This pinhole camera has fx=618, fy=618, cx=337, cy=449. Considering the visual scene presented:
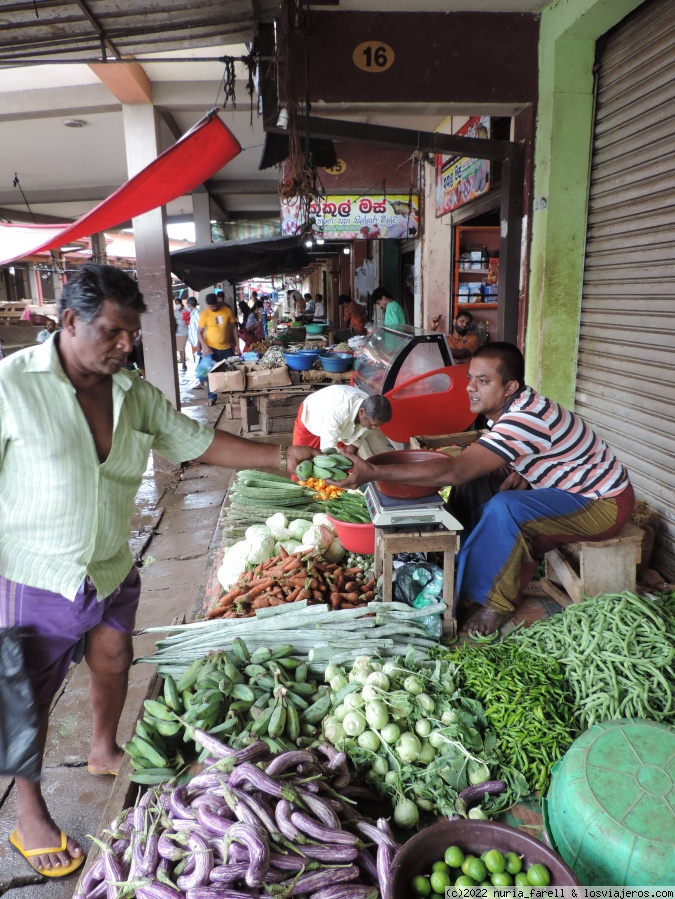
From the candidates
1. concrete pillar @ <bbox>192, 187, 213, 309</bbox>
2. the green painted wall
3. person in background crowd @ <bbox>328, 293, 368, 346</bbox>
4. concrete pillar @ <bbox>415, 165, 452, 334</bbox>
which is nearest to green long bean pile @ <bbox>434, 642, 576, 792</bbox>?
the green painted wall

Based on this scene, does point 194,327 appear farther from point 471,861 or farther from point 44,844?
point 471,861

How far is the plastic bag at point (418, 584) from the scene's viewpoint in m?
3.34

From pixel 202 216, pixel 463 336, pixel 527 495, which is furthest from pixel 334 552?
pixel 202 216

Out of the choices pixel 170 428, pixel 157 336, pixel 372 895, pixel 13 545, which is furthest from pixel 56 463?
pixel 157 336

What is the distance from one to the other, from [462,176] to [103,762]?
24.6 feet

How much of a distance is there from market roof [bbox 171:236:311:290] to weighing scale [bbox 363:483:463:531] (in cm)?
861

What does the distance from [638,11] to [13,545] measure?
498 centimetres

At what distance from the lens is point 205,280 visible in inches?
452

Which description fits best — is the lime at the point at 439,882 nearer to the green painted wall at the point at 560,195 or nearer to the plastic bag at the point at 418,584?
the plastic bag at the point at 418,584

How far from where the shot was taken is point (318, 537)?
4.11 meters

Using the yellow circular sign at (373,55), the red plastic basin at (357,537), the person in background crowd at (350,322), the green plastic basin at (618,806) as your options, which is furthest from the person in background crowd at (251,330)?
the green plastic basin at (618,806)

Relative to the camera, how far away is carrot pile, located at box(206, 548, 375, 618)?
350 centimetres

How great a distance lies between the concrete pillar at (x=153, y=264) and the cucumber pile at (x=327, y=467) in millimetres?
4070

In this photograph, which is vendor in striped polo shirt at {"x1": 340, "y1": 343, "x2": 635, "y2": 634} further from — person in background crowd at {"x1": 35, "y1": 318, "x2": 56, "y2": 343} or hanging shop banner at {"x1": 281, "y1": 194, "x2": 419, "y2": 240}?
person in background crowd at {"x1": 35, "y1": 318, "x2": 56, "y2": 343}
